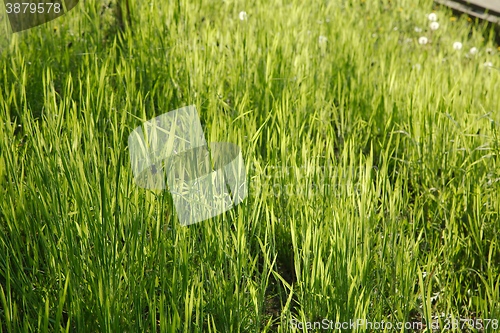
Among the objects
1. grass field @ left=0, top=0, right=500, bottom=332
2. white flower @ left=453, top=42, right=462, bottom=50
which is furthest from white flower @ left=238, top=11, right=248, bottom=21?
white flower @ left=453, top=42, right=462, bottom=50

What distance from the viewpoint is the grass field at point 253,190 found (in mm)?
1420

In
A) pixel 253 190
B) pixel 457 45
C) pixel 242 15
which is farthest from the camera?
pixel 457 45

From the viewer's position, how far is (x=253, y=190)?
1.79 m

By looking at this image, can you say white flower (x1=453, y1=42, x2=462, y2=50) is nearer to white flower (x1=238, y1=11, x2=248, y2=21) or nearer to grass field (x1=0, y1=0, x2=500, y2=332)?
grass field (x1=0, y1=0, x2=500, y2=332)

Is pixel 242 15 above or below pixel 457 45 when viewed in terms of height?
above

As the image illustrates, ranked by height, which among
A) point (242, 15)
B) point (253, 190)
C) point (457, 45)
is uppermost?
point (242, 15)

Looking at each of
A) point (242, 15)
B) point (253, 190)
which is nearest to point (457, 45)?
point (242, 15)

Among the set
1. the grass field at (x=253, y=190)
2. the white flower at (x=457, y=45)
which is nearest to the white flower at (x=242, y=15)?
the grass field at (x=253, y=190)

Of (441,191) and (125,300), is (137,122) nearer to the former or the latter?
(125,300)

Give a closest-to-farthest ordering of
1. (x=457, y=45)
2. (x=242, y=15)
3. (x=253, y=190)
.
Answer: (x=253, y=190), (x=242, y=15), (x=457, y=45)

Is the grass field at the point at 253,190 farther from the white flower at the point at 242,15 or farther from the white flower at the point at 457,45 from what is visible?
the white flower at the point at 457,45

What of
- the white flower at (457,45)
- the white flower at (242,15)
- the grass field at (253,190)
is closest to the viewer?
the grass field at (253,190)

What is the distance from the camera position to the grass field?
142 centimetres

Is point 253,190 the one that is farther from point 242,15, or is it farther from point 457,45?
point 457,45
